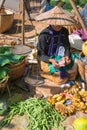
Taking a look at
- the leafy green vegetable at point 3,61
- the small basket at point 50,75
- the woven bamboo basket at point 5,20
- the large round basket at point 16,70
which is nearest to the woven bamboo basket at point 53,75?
the small basket at point 50,75

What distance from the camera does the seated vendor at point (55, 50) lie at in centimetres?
373

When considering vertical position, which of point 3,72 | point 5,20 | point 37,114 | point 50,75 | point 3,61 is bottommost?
point 37,114

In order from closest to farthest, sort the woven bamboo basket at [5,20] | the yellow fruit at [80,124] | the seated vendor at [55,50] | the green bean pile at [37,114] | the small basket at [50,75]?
1. the yellow fruit at [80,124]
2. the green bean pile at [37,114]
3. the seated vendor at [55,50]
4. the small basket at [50,75]
5. the woven bamboo basket at [5,20]

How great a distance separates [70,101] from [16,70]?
34.8 inches

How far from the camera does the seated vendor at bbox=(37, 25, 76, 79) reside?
3.73 m

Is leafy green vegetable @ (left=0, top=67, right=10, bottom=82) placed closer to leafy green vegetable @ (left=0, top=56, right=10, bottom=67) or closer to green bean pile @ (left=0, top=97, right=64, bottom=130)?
leafy green vegetable @ (left=0, top=56, right=10, bottom=67)

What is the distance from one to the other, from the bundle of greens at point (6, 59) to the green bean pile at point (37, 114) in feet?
1.43

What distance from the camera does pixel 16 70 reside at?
3.81 metres

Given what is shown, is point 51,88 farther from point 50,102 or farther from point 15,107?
point 15,107

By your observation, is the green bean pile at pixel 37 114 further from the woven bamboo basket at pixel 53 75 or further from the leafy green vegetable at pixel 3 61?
the leafy green vegetable at pixel 3 61

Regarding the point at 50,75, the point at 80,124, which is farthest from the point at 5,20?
the point at 80,124

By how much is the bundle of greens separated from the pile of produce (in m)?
0.68

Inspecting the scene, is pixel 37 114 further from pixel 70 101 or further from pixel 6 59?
pixel 6 59

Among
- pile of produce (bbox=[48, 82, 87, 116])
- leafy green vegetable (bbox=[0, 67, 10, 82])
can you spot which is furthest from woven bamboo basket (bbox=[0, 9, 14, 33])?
pile of produce (bbox=[48, 82, 87, 116])
